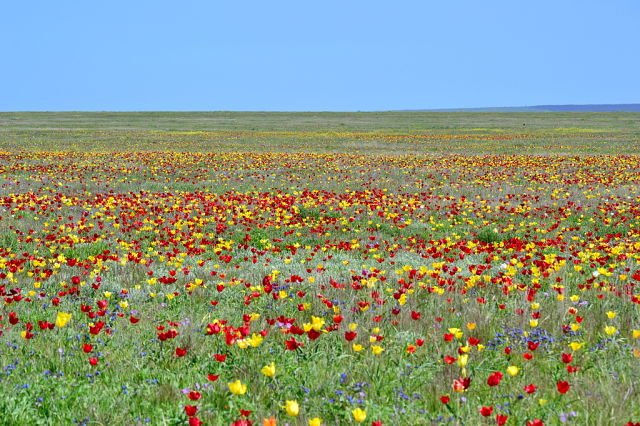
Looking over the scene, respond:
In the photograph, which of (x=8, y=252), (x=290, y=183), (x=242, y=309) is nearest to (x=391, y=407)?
(x=242, y=309)

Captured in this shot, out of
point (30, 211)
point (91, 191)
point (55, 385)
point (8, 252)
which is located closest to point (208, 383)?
point (55, 385)

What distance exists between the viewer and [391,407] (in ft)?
11.7

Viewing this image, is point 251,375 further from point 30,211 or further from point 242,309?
point 30,211

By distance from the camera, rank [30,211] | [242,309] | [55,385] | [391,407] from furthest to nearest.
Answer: [30,211] → [242,309] → [55,385] → [391,407]

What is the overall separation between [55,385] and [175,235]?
23.8 ft

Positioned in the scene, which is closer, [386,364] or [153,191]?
[386,364]

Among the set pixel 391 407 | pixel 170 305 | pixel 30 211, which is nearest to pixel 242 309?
pixel 170 305

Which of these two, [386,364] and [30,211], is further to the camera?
[30,211]

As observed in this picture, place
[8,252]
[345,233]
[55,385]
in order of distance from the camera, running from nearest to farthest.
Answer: [55,385] < [8,252] < [345,233]

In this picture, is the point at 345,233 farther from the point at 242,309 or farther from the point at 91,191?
the point at 91,191

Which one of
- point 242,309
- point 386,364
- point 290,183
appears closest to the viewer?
point 386,364

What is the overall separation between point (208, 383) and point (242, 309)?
229cm

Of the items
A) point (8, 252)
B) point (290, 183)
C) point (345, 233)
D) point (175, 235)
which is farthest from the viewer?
point (290, 183)

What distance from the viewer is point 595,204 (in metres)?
15.2
